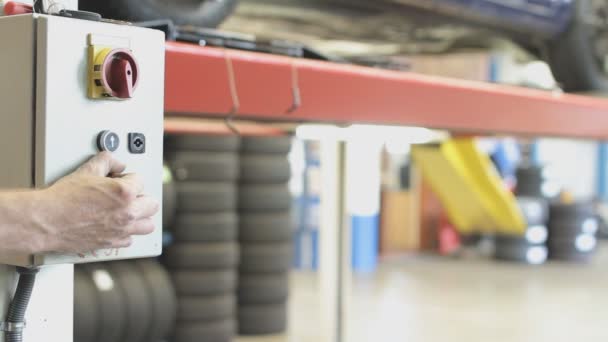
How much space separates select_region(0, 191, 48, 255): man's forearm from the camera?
3.41 feet

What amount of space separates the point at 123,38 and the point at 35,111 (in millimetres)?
167

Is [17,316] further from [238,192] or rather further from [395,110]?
[238,192]

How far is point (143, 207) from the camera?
1125 millimetres

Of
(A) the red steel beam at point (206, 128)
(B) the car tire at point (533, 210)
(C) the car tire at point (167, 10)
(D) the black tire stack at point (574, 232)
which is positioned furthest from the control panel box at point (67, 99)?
(D) the black tire stack at point (574, 232)

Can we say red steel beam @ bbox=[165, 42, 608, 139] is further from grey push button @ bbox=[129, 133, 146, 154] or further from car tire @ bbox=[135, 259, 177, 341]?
car tire @ bbox=[135, 259, 177, 341]

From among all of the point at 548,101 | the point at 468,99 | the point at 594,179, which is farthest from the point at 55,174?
the point at 594,179

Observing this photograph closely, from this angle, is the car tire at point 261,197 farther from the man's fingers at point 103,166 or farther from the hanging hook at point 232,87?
the man's fingers at point 103,166

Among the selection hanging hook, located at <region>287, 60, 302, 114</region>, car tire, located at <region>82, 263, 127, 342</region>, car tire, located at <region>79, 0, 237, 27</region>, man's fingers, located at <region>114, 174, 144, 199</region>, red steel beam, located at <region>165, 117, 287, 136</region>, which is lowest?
car tire, located at <region>82, 263, 127, 342</region>

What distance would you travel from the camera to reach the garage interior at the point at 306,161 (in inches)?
45.0

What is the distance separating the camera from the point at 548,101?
2.66 m

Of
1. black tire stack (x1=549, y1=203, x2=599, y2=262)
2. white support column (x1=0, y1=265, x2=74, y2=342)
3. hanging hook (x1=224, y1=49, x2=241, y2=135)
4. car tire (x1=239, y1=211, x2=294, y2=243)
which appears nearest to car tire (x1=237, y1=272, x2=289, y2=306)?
car tire (x1=239, y1=211, x2=294, y2=243)

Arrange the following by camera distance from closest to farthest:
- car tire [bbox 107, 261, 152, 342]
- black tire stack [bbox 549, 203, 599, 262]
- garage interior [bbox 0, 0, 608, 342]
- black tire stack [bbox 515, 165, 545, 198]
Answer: garage interior [bbox 0, 0, 608, 342], car tire [bbox 107, 261, 152, 342], black tire stack [bbox 549, 203, 599, 262], black tire stack [bbox 515, 165, 545, 198]

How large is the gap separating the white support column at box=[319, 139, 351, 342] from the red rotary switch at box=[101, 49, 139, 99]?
2.33m

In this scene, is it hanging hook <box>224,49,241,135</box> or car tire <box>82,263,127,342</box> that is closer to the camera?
hanging hook <box>224,49,241,135</box>
